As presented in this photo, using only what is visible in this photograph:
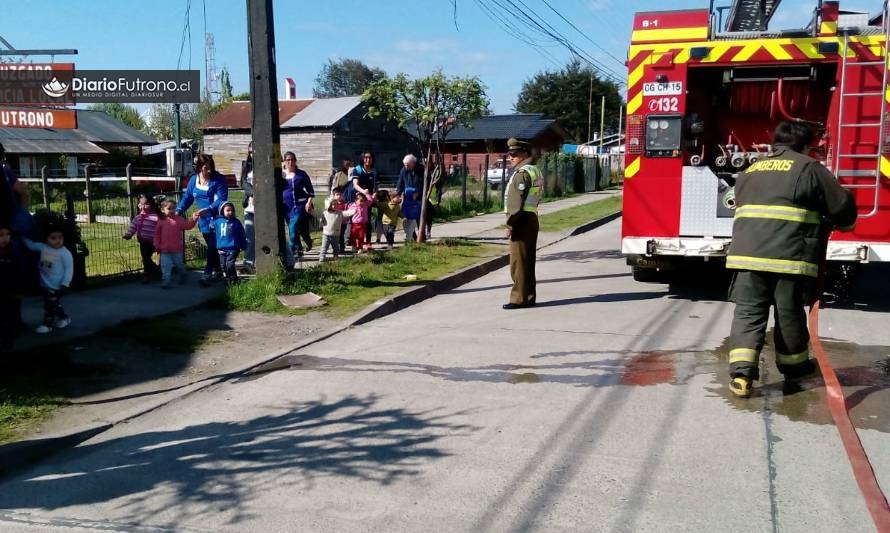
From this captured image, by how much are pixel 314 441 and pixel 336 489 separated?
28.9 inches

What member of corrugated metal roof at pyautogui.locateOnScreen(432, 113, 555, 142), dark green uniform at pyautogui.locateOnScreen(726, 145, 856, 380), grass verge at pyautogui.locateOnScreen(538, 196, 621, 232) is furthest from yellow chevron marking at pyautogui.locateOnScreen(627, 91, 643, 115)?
corrugated metal roof at pyautogui.locateOnScreen(432, 113, 555, 142)

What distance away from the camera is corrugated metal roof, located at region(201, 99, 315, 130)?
47.7 metres

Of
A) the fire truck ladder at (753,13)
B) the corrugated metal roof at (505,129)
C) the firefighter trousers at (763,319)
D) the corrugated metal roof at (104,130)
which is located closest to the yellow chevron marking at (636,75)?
the fire truck ladder at (753,13)

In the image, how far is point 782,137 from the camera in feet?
18.6

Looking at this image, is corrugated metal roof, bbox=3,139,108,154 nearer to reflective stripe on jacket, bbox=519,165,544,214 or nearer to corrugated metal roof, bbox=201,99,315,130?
corrugated metal roof, bbox=201,99,315,130

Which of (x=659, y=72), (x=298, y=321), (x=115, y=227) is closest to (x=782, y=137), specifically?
(x=659, y=72)

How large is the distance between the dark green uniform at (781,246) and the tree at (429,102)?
7.88 metres

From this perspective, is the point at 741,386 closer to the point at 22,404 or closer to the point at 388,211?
the point at 22,404

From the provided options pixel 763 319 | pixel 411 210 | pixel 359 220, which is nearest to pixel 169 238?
pixel 359 220

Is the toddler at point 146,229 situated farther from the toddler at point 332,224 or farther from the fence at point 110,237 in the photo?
the toddler at point 332,224

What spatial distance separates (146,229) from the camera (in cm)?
971

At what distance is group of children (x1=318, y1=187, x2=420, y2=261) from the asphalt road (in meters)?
4.53

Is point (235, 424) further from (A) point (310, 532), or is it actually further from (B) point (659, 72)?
(B) point (659, 72)

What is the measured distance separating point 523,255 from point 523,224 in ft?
Result: 1.16
